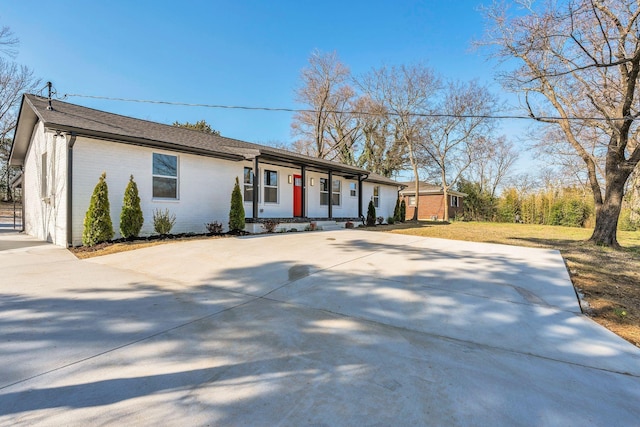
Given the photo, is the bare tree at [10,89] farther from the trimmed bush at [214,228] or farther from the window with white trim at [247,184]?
the trimmed bush at [214,228]

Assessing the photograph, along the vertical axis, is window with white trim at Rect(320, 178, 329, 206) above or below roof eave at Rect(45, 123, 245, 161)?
below

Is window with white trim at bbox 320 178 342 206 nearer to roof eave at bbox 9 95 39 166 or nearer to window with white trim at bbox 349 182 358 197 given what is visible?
window with white trim at bbox 349 182 358 197

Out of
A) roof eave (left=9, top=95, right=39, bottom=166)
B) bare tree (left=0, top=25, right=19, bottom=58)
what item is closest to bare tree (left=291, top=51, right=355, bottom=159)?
bare tree (left=0, top=25, right=19, bottom=58)

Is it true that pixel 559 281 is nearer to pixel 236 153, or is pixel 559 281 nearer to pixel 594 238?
pixel 594 238

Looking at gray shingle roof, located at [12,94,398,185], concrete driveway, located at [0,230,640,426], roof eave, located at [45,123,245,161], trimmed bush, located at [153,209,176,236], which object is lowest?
concrete driveway, located at [0,230,640,426]

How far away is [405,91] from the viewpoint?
22.9 metres

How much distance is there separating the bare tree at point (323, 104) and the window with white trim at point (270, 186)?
13.3 metres

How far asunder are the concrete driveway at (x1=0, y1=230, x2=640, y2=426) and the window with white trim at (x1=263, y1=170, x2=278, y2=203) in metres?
7.67

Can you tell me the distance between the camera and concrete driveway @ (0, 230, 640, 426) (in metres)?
2.00

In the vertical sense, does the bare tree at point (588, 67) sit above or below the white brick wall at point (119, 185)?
above

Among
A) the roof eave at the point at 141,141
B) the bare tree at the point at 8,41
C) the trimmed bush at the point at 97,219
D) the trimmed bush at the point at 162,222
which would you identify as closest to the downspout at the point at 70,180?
the roof eave at the point at 141,141

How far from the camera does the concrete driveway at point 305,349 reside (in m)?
2.00

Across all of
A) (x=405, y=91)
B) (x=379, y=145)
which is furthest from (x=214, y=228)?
(x=379, y=145)

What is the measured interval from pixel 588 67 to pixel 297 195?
10.9m
